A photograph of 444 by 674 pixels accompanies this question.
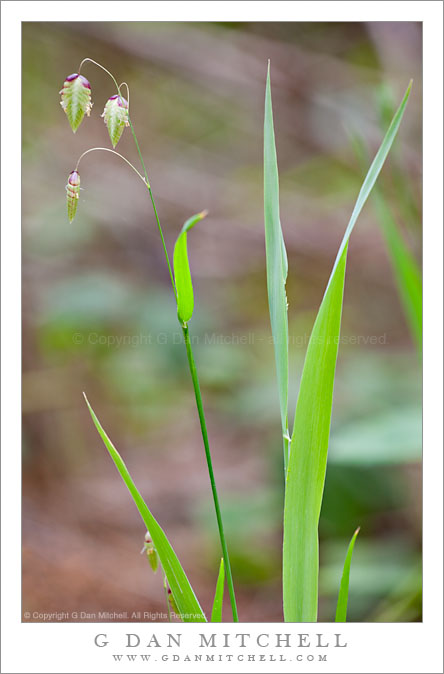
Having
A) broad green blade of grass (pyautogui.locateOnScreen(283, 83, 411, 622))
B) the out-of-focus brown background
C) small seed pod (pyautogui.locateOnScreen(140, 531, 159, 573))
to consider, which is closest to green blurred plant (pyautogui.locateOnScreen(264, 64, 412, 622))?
broad green blade of grass (pyautogui.locateOnScreen(283, 83, 411, 622))

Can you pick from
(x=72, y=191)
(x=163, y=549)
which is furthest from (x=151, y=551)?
(x=72, y=191)

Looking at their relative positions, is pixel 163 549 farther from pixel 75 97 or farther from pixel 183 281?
pixel 75 97

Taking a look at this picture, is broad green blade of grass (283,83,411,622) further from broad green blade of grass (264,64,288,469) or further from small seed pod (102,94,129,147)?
small seed pod (102,94,129,147)

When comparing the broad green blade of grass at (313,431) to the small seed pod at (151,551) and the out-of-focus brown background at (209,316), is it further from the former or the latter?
the out-of-focus brown background at (209,316)

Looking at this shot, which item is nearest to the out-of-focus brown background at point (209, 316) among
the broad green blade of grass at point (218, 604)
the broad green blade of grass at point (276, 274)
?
the broad green blade of grass at point (218, 604)

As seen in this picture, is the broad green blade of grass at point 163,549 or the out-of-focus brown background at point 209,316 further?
the out-of-focus brown background at point 209,316

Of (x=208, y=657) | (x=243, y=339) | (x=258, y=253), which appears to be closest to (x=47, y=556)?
(x=208, y=657)
